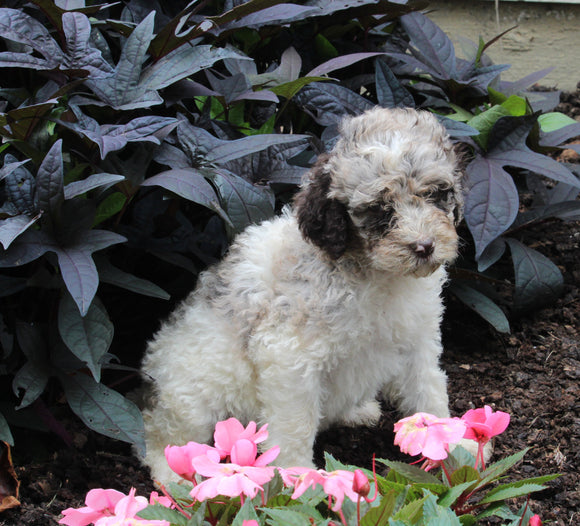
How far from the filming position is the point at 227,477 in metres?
1.65

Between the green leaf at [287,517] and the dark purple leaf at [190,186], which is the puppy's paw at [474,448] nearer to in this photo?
the dark purple leaf at [190,186]

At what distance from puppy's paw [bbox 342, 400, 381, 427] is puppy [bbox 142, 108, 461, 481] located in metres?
0.17

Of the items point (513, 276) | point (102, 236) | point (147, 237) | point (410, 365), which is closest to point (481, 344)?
point (513, 276)

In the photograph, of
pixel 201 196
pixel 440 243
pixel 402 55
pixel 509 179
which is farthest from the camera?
pixel 402 55

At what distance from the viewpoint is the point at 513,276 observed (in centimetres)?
462

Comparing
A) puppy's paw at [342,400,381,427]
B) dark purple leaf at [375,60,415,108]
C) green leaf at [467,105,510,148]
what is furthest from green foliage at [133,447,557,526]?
green leaf at [467,105,510,148]

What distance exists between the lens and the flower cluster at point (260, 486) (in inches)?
64.4

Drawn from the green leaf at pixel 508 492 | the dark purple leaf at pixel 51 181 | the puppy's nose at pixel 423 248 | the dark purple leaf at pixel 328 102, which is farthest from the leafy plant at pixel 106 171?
the green leaf at pixel 508 492

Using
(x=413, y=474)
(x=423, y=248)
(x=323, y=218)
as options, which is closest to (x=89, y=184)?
(x=323, y=218)

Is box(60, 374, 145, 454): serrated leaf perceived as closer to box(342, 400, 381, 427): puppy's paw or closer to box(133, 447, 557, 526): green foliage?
box(133, 447, 557, 526): green foliage

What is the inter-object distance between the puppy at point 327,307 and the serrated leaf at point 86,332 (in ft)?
1.75

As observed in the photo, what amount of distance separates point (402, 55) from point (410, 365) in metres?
1.99

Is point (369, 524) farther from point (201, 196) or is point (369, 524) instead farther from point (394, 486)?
point (201, 196)

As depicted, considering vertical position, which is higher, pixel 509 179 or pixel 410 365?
pixel 509 179
